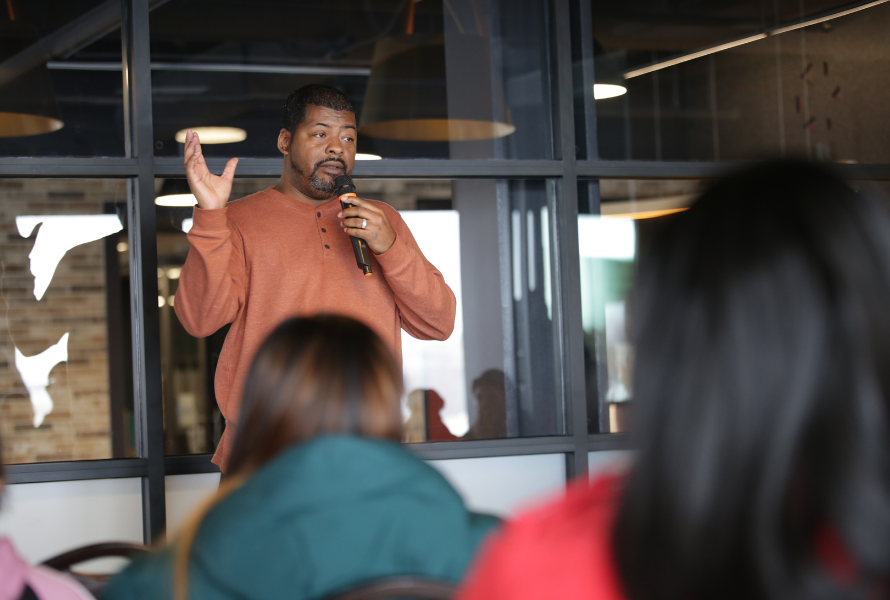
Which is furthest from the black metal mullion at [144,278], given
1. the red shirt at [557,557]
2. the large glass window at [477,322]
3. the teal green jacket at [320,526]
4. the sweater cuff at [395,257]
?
the red shirt at [557,557]

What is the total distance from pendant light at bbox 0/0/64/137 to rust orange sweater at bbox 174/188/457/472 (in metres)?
1.20

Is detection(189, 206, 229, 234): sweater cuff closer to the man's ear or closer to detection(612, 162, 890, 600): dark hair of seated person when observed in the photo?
the man's ear

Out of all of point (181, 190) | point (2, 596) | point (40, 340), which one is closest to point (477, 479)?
point (181, 190)

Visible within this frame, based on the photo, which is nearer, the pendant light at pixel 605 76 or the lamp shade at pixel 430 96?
the pendant light at pixel 605 76

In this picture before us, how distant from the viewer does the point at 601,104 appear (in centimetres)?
344

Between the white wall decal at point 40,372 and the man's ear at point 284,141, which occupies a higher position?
the man's ear at point 284,141

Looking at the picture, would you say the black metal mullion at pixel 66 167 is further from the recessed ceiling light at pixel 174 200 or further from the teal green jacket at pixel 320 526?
the teal green jacket at pixel 320 526

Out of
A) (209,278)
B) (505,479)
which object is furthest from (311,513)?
(505,479)

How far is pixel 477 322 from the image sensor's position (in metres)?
3.75

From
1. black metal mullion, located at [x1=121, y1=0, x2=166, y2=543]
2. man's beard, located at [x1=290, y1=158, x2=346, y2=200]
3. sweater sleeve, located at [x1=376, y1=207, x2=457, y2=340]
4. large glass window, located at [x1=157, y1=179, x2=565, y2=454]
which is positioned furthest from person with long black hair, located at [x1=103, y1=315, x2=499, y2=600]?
large glass window, located at [x1=157, y1=179, x2=565, y2=454]

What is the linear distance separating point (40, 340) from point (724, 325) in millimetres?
3334

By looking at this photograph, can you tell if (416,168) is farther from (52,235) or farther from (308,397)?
(308,397)

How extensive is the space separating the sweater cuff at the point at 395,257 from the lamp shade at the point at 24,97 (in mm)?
1662

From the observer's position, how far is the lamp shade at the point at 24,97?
3.18 metres
